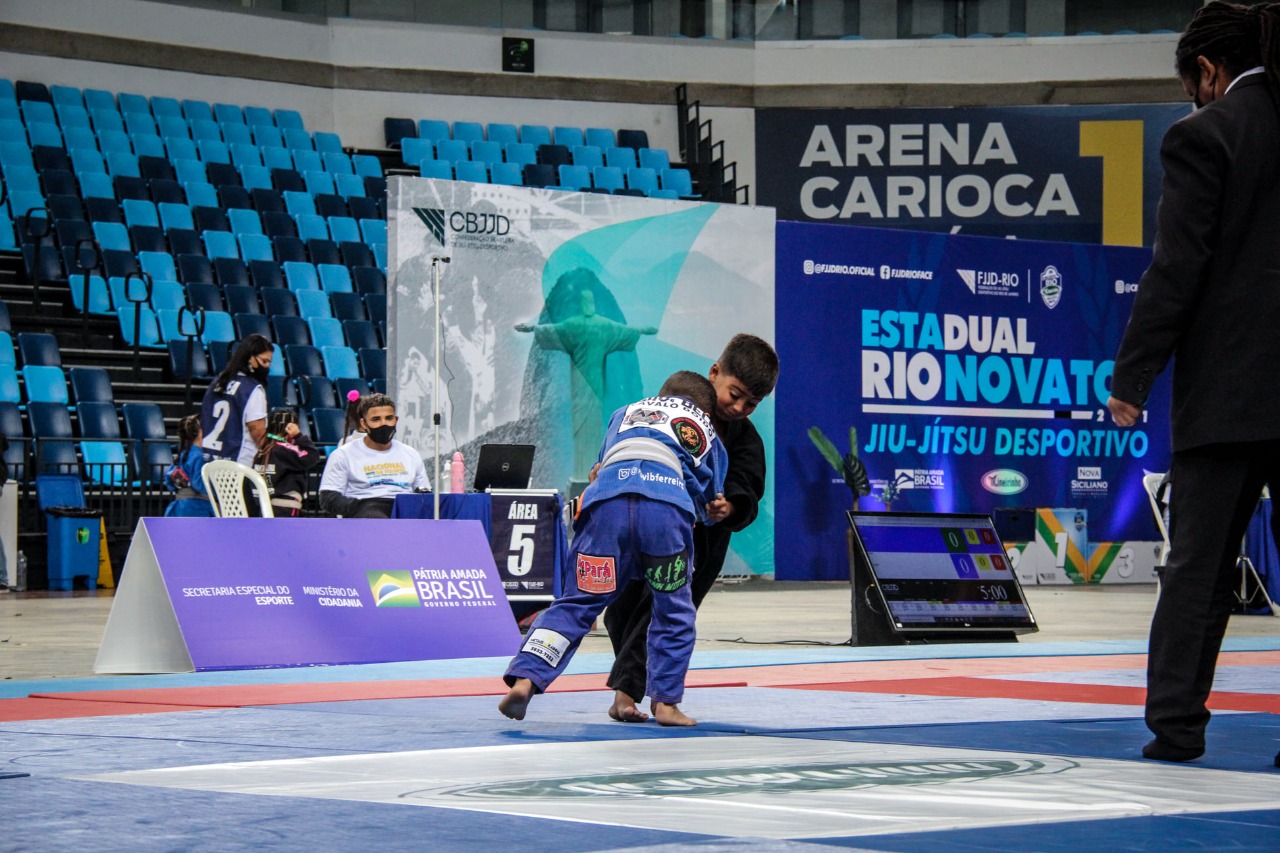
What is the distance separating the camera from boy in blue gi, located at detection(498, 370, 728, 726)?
4.42 m

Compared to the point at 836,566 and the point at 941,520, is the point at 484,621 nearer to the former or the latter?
the point at 941,520

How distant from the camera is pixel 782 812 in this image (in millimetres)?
2766

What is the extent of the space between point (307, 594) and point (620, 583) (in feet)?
9.25

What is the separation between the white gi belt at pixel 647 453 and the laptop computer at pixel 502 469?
5409mm

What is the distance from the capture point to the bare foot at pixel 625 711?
4543 mm

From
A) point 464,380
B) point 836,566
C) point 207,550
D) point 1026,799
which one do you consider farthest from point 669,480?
point 836,566

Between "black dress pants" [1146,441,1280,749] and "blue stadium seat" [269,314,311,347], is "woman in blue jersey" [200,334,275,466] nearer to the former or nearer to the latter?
"blue stadium seat" [269,314,311,347]

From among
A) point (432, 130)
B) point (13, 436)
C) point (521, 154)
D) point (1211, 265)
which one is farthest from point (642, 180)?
point (1211, 265)

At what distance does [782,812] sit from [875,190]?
2078 cm

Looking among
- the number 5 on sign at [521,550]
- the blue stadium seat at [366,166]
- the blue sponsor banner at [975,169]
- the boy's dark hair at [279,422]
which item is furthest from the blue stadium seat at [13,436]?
the blue sponsor banner at [975,169]

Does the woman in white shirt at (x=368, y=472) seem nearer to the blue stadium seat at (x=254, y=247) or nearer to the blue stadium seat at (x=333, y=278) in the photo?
the blue stadium seat at (x=333, y=278)

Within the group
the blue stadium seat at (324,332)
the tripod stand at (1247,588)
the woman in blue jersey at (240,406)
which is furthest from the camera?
the blue stadium seat at (324,332)

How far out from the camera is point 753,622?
980 cm

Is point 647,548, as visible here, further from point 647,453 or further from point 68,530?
point 68,530
